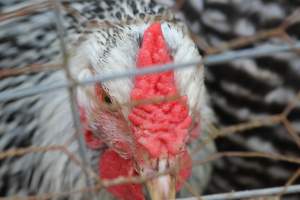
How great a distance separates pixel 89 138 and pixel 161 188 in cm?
28

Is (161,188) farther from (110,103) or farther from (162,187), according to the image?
(110,103)

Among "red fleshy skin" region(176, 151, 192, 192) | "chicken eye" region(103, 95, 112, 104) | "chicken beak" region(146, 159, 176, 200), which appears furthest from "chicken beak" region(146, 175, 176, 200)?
"chicken eye" region(103, 95, 112, 104)

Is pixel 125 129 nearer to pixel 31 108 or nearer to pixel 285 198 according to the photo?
pixel 31 108

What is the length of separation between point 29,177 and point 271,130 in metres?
0.62

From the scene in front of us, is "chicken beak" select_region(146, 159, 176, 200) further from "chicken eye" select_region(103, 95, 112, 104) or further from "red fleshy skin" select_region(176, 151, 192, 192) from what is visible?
"chicken eye" select_region(103, 95, 112, 104)

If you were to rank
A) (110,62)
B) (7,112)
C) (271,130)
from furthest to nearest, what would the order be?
(271,130) < (7,112) < (110,62)

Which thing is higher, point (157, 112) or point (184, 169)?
point (157, 112)

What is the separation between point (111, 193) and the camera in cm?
136

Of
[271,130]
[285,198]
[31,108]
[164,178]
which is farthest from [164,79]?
[285,198]

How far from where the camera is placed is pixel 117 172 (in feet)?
4.28

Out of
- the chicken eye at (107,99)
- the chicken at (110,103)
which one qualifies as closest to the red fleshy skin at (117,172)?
the chicken at (110,103)

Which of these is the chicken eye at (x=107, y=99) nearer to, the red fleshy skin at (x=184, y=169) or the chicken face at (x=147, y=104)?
the chicken face at (x=147, y=104)

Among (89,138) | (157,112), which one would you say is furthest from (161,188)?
(89,138)

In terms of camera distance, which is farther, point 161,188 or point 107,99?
point 107,99
